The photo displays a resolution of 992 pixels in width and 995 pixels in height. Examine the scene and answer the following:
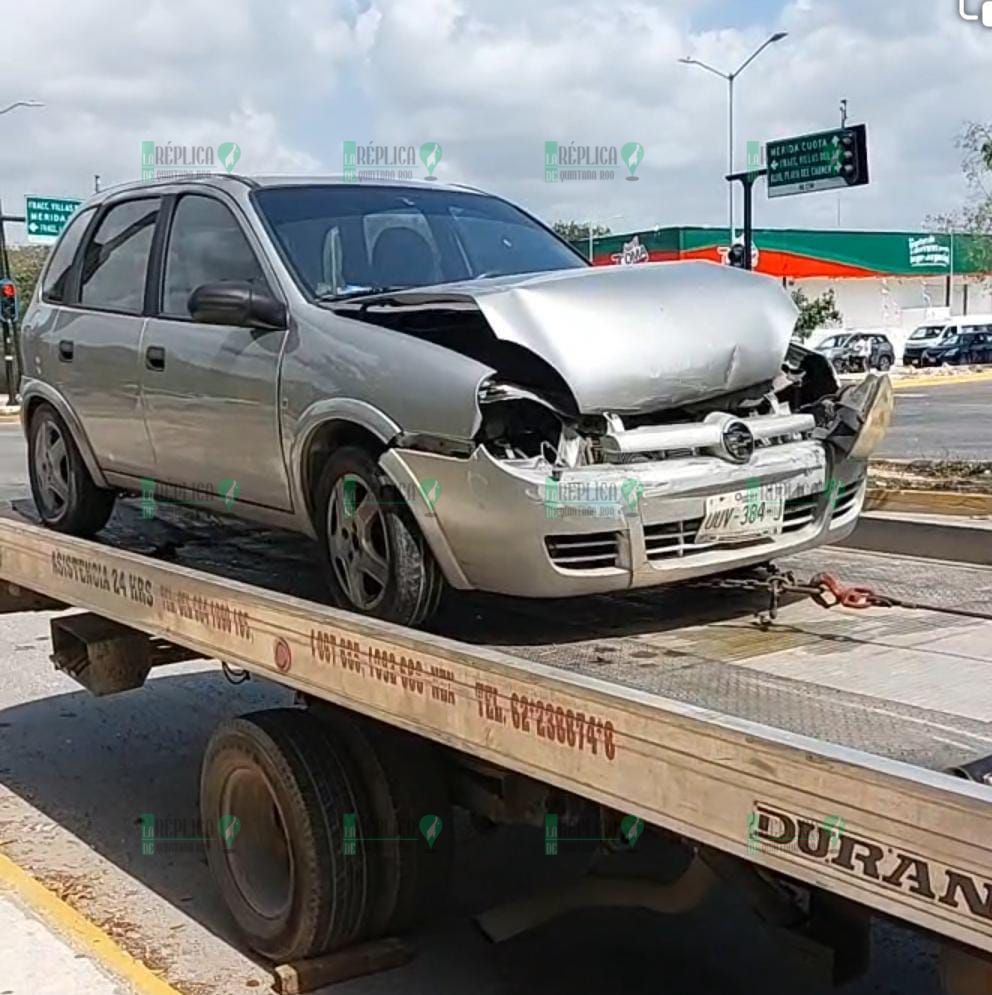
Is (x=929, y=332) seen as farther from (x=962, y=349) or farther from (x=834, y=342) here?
(x=834, y=342)

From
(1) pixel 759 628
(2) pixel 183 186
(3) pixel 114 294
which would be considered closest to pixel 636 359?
(1) pixel 759 628

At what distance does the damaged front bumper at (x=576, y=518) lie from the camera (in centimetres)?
390

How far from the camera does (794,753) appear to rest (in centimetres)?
265

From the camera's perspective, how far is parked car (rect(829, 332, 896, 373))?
42750 mm

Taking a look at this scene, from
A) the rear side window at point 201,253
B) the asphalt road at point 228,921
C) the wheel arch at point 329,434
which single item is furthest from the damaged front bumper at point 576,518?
the rear side window at point 201,253

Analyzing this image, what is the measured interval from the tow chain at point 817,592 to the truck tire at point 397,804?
109cm

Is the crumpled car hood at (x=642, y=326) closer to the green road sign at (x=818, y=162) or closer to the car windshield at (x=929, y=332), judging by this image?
the green road sign at (x=818, y=162)

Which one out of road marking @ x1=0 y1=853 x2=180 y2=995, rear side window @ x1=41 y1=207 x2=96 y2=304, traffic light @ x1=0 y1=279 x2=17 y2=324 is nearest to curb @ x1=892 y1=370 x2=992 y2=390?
traffic light @ x1=0 y1=279 x2=17 y2=324

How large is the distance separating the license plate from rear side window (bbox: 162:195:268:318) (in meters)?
1.91

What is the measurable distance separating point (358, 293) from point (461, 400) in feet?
3.35
